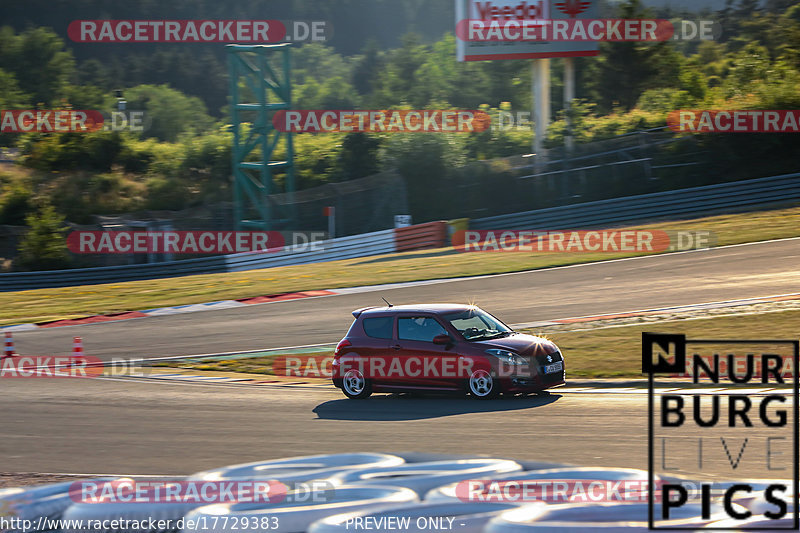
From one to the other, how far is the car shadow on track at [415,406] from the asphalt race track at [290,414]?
1.1 inches

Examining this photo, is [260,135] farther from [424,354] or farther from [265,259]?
[424,354]

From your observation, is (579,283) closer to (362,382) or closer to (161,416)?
(362,382)

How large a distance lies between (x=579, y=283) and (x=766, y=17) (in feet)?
208

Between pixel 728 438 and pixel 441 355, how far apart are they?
14.5 feet

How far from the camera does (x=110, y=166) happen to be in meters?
49.6

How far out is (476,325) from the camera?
42.9ft

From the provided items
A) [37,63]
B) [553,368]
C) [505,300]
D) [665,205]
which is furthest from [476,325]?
[37,63]

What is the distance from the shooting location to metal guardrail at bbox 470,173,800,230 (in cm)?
3075

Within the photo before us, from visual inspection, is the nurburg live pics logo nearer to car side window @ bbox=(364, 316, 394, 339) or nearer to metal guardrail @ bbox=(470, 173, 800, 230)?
car side window @ bbox=(364, 316, 394, 339)

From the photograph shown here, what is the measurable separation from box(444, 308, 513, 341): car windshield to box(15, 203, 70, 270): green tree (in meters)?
28.8

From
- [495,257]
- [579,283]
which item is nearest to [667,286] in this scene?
[579,283]

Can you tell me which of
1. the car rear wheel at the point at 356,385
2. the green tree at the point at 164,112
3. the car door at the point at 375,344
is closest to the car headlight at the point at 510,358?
the car door at the point at 375,344

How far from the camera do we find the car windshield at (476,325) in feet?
42.0

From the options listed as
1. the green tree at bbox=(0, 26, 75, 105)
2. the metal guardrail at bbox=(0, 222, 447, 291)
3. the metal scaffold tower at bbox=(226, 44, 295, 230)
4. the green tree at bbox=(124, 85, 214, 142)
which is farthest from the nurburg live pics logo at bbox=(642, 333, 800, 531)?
the green tree at bbox=(0, 26, 75, 105)
